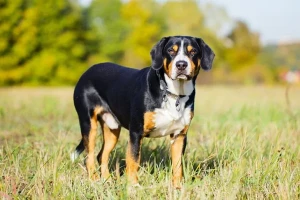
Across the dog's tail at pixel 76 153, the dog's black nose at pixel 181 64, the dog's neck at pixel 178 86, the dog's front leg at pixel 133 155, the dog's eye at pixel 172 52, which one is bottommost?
the dog's tail at pixel 76 153

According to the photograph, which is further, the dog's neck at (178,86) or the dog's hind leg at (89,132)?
the dog's hind leg at (89,132)

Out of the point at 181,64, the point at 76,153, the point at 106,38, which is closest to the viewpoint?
the point at 181,64

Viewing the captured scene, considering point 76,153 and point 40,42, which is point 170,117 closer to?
point 76,153

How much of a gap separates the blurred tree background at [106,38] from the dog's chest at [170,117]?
112 ft

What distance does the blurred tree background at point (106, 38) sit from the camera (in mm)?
40000

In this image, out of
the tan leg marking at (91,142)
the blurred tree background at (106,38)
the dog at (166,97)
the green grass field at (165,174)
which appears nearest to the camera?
the green grass field at (165,174)

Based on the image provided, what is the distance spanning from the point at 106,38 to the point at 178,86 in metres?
45.8

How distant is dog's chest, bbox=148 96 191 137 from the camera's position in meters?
5.20

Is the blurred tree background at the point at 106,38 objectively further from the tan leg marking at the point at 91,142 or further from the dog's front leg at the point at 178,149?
the dog's front leg at the point at 178,149

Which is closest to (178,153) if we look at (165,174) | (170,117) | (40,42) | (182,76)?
(165,174)

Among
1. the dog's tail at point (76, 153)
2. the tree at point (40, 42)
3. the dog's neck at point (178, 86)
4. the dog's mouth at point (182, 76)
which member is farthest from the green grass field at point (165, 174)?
the tree at point (40, 42)

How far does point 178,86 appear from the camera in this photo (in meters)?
5.30

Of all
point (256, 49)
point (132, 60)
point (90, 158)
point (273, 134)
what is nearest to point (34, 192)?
point (90, 158)

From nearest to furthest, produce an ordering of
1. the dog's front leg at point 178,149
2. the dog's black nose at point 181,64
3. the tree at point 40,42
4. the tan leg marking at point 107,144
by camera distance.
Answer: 1. the dog's black nose at point 181,64
2. the dog's front leg at point 178,149
3. the tan leg marking at point 107,144
4. the tree at point 40,42
